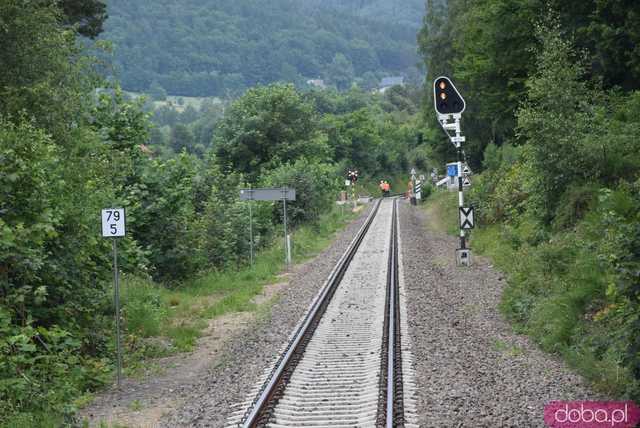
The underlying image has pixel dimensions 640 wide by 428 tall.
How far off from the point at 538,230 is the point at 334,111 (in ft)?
327

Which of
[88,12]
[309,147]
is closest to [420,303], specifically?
[88,12]

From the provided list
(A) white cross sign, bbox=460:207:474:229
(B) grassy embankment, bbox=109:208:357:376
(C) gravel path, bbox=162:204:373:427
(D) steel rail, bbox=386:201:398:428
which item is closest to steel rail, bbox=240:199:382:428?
(C) gravel path, bbox=162:204:373:427

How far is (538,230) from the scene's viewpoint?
1962cm

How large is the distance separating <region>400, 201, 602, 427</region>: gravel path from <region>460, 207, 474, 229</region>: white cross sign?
3.30 m

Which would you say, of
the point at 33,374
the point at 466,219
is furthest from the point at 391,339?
the point at 466,219

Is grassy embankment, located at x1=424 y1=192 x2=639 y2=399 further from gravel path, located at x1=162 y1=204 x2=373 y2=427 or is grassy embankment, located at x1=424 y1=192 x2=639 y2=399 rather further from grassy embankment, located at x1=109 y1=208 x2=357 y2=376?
grassy embankment, located at x1=109 y1=208 x2=357 y2=376

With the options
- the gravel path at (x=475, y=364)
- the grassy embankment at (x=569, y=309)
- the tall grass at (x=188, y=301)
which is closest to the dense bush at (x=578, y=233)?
the grassy embankment at (x=569, y=309)

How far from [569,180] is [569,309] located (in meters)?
7.29

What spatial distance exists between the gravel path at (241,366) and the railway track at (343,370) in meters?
0.23

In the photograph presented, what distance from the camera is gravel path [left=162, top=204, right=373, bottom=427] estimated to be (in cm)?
922

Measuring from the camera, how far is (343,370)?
10.8 meters

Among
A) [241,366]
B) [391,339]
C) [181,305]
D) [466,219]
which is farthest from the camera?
[466,219]

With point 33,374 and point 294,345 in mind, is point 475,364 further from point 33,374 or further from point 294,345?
point 33,374

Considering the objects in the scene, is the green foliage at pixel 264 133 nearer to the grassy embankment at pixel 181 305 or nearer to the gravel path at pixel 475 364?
the grassy embankment at pixel 181 305
